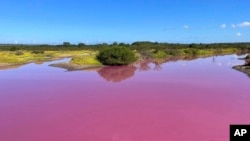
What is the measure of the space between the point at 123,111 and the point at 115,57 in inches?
975

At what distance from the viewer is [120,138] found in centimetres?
1128

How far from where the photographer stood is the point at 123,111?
15125 mm

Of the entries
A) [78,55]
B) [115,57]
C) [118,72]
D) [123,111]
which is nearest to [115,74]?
[118,72]

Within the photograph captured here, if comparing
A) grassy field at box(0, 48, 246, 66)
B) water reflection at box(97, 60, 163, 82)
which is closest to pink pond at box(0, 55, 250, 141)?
water reflection at box(97, 60, 163, 82)

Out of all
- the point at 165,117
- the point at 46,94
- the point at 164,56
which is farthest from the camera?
the point at 164,56

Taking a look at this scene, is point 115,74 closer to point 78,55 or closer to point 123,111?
point 123,111

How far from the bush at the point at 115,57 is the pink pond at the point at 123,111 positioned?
15.8 metres

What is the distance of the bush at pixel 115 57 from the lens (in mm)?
39375

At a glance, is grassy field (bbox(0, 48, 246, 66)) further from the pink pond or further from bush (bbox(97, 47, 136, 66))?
the pink pond

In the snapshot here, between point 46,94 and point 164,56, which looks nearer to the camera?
point 46,94

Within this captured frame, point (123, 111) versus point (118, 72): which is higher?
point (118, 72)

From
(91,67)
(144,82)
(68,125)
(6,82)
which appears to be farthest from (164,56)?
(68,125)

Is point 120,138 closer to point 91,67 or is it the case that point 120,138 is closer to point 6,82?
point 6,82

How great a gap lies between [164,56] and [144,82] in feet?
106
